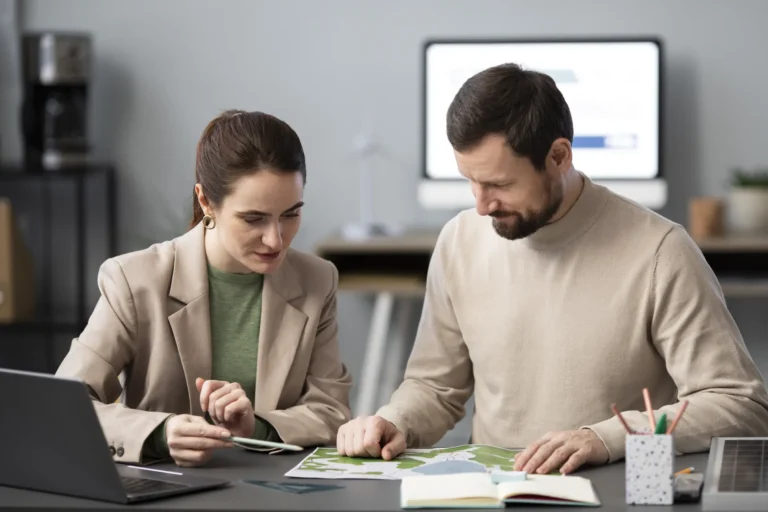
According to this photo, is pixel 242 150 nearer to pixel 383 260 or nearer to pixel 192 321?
pixel 192 321

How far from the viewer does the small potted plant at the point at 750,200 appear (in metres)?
3.70

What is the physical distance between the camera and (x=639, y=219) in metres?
1.84

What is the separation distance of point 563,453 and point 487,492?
0.60ft

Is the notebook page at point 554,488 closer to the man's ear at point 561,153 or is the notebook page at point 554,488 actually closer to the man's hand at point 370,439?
the man's hand at point 370,439

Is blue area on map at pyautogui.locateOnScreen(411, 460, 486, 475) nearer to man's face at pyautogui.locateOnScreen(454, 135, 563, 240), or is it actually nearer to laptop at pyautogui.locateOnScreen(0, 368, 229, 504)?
laptop at pyautogui.locateOnScreen(0, 368, 229, 504)

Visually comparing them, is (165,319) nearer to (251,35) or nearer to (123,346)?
(123,346)

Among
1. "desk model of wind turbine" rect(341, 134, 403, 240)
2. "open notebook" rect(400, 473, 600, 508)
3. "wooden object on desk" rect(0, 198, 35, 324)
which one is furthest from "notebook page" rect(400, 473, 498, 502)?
"wooden object on desk" rect(0, 198, 35, 324)

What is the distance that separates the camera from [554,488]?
4.52ft

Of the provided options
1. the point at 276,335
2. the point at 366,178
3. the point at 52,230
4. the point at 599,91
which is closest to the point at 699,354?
the point at 276,335

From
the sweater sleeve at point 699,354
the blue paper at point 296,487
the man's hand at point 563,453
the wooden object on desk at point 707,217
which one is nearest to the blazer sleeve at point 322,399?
the blue paper at point 296,487

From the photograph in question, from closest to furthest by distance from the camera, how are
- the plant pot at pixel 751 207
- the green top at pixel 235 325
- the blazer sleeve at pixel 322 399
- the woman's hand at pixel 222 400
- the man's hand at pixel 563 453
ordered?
the man's hand at pixel 563 453
the woman's hand at pixel 222 400
the blazer sleeve at pixel 322 399
the green top at pixel 235 325
the plant pot at pixel 751 207

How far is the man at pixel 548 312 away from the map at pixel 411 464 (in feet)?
0.12

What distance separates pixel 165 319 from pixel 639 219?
774mm

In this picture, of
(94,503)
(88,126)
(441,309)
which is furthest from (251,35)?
(94,503)
